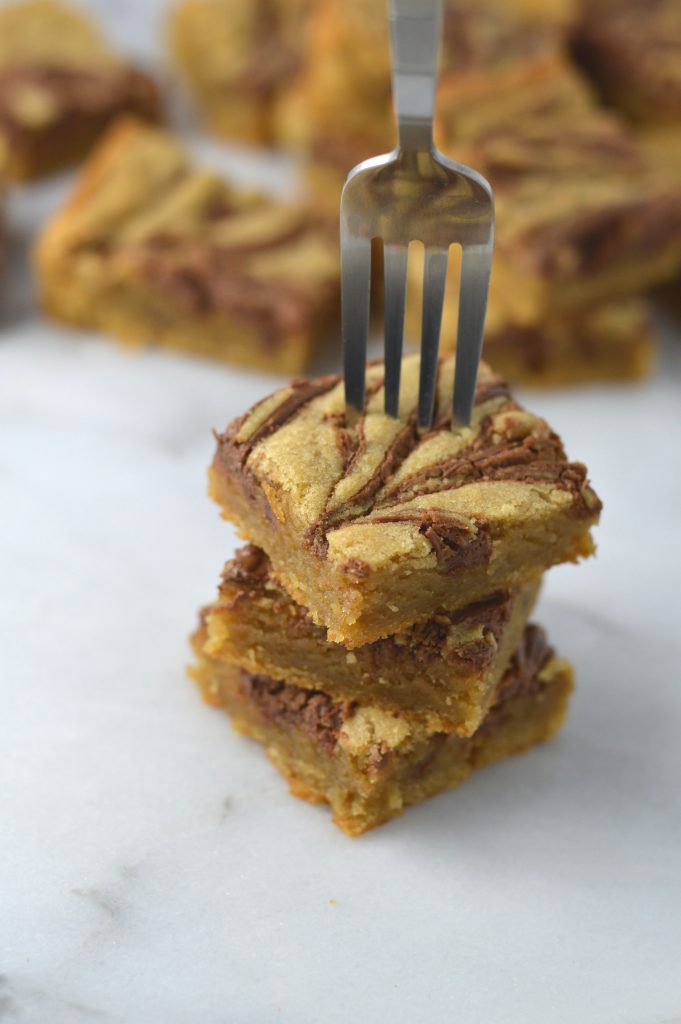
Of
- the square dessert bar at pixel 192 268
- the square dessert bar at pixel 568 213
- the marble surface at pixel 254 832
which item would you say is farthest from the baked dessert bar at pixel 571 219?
the marble surface at pixel 254 832

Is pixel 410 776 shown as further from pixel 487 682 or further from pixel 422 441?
pixel 422 441

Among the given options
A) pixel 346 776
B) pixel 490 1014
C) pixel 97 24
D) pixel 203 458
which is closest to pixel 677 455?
pixel 203 458

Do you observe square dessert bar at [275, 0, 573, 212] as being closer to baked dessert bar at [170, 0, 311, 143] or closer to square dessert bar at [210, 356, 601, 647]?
baked dessert bar at [170, 0, 311, 143]

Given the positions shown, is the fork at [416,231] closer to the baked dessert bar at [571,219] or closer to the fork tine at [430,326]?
the fork tine at [430,326]

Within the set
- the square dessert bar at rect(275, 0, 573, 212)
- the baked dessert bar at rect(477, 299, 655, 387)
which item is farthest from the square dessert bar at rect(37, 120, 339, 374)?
the baked dessert bar at rect(477, 299, 655, 387)

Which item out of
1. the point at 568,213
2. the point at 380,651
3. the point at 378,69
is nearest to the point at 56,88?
the point at 378,69

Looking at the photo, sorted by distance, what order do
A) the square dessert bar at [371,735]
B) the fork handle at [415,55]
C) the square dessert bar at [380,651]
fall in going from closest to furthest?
the fork handle at [415,55] → the square dessert bar at [380,651] → the square dessert bar at [371,735]
